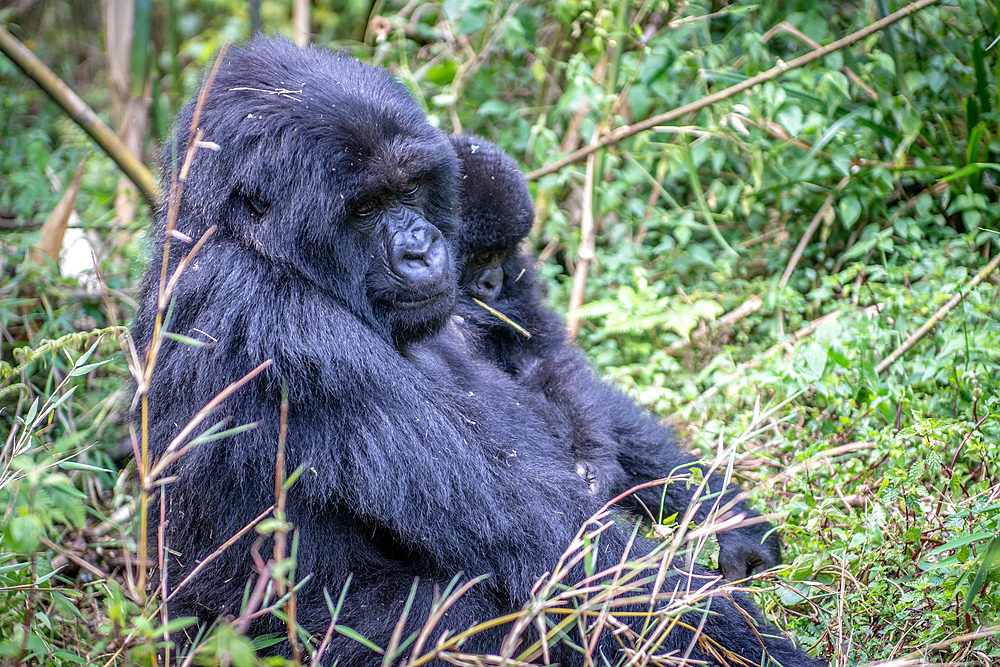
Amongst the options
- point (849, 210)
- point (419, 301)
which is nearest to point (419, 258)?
point (419, 301)

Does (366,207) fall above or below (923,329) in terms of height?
above

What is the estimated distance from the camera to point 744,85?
360cm

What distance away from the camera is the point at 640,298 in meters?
3.86

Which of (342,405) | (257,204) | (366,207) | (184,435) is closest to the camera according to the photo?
(184,435)

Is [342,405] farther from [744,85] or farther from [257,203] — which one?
[744,85]

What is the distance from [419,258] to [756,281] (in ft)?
7.75

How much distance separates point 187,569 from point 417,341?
0.85 m

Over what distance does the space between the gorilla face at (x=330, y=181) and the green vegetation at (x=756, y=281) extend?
0.58 m

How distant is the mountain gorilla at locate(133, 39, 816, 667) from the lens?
75.6 inches

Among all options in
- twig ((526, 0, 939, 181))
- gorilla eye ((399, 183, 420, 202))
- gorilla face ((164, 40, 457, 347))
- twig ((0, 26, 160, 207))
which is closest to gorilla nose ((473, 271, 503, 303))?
gorilla face ((164, 40, 457, 347))

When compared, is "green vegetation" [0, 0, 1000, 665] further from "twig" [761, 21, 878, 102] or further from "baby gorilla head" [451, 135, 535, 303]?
"baby gorilla head" [451, 135, 535, 303]

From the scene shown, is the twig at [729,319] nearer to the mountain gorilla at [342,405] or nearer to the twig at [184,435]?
the mountain gorilla at [342,405]

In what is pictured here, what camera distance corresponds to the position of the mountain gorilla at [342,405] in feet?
6.30

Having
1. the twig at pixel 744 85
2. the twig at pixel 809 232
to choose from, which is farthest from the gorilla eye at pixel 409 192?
the twig at pixel 809 232
